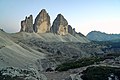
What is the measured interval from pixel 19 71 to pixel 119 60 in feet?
121

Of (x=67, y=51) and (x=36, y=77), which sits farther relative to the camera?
(x=67, y=51)

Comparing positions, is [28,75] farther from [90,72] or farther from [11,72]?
[90,72]

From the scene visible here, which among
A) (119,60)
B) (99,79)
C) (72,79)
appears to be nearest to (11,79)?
(72,79)

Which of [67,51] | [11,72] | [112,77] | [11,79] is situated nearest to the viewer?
[11,79]

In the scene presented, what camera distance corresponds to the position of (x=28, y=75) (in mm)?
25766

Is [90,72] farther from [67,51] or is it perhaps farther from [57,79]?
[67,51]

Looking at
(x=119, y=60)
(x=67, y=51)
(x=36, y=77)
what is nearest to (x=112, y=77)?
(x=36, y=77)

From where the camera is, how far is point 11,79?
957 inches

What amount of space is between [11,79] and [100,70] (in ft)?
66.5

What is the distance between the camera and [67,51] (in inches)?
7702

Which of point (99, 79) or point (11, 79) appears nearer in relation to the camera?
point (11, 79)

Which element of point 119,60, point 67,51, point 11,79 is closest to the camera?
point 11,79

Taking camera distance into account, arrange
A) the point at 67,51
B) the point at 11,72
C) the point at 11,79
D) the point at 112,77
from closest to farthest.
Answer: the point at 11,79 → the point at 11,72 → the point at 112,77 → the point at 67,51

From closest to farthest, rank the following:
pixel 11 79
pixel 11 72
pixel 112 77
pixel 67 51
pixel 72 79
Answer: pixel 11 79, pixel 11 72, pixel 72 79, pixel 112 77, pixel 67 51
